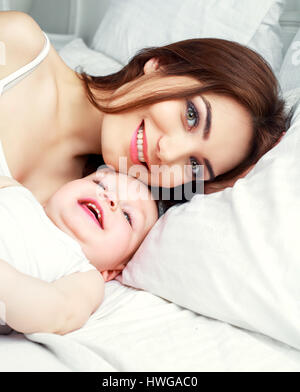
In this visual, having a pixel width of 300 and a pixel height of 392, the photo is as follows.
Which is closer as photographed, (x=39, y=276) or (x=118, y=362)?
(x=118, y=362)

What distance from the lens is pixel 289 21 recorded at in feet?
6.51

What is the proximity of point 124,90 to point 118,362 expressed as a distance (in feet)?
2.60

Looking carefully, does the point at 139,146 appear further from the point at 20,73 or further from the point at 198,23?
the point at 198,23

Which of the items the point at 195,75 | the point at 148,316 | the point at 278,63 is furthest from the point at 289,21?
the point at 148,316

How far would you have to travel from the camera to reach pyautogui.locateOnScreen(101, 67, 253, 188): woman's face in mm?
1187

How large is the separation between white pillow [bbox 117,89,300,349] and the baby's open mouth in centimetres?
13

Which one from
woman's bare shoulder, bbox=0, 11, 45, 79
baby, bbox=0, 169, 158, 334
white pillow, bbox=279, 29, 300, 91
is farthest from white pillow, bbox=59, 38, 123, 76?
baby, bbox=0, 169, 158, 334

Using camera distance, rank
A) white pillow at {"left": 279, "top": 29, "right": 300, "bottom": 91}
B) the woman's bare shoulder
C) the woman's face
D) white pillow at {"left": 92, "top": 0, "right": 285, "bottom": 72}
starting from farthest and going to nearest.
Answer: white pillow at {"left": 92, "top": 0, "right": 285, "bottom": 72}, white pillow at {"left": 279, "top": 29, "right": 300, "bottom": 91}, the woman's bare shoulder, the woman's face

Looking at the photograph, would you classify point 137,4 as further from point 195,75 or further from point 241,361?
point 241,361

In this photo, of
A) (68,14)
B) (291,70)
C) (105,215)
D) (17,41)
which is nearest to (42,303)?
(105,215)

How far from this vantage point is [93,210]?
1127mm

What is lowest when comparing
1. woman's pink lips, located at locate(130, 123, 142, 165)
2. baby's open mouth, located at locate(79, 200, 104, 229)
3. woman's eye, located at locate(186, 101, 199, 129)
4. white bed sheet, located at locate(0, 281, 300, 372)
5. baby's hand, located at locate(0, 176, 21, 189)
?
white bed sheet, located at locate(0, 281, 300, 372)

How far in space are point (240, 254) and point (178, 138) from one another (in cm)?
39

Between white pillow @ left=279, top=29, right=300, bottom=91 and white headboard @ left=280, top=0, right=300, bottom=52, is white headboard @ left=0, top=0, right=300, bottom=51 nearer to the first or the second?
→ white headboard @ left=280, top=0, right=300, bottom=52
